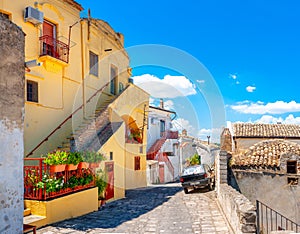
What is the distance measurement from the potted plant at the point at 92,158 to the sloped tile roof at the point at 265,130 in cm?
1349

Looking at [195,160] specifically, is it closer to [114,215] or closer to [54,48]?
[54,48]

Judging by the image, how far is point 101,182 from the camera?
398 inches

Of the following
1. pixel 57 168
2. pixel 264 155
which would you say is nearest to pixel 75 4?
pixel 57 168

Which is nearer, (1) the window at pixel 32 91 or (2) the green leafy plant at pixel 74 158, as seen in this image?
(2) the green leafy plant at pixel 74 158

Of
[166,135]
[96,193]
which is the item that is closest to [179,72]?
[96,193]

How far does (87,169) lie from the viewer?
9.34 m

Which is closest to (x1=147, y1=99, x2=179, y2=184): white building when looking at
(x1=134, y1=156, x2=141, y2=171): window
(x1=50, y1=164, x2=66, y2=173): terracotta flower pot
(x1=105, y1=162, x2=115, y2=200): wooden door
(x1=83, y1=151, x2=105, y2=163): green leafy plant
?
(x1=134, y1=156, x2=141, y2=171): window

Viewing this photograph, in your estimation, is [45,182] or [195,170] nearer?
[45,182]

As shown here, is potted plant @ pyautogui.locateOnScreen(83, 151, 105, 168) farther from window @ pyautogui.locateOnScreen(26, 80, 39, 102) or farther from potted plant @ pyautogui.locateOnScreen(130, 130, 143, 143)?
potted plant @ pyautogui.locateOnScreen(130, 130, 143, 143)

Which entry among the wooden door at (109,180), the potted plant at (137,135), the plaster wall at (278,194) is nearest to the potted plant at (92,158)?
the wooden door at (109,180)

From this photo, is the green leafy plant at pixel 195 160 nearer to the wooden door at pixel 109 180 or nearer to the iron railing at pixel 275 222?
the iron railing at pixel 275 222

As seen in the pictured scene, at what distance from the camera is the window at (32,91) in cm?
1097

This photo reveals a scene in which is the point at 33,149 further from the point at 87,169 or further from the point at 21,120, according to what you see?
the point at 21,120

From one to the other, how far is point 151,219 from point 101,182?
2818 millimetres
